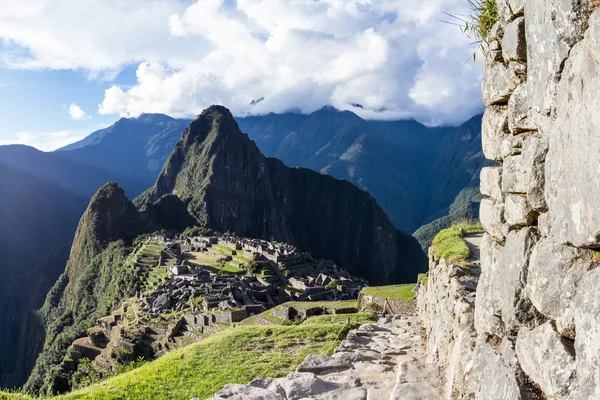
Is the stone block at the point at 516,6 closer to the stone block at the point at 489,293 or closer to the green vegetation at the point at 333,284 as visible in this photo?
the stone block at the point at 489,293

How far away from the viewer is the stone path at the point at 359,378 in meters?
4.68

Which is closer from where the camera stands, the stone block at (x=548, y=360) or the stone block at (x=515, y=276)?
the stone block at (x=548, y=360)

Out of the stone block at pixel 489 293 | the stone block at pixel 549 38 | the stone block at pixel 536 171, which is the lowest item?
the stone block at pixel 489 293

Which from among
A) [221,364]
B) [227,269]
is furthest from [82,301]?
[221,364]

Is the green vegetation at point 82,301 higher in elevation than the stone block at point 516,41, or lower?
lower

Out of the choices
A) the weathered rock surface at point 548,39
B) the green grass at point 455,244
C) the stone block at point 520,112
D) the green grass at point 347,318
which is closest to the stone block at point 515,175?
the stone block at point 520,112

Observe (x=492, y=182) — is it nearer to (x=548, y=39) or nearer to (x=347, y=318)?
(x=548, y=39)

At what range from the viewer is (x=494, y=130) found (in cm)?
324

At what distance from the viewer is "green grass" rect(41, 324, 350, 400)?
7328 mm

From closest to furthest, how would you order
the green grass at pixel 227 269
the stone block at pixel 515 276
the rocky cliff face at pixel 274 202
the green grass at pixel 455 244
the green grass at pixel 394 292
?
the stone block at pixel 515 276
the green grass at pixel 455 244
the green grass at pixel 394 292
the green grass at pixel 227 269
the rocky cliff face at pixel 274 202

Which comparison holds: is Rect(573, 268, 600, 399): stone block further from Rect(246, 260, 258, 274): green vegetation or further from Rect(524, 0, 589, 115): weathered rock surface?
Rect(246, 260, 258, 274): green vegetation

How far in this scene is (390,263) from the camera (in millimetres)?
154125

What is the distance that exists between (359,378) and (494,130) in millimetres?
3631

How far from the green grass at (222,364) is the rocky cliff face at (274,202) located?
97808 millimetres
